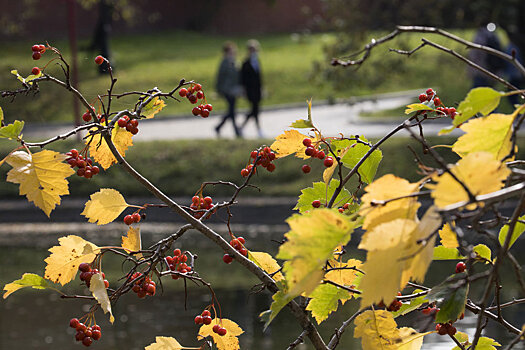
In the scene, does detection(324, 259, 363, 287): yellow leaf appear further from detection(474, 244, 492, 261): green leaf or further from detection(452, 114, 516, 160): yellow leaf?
detection(452, 114, 516, 160): yellow leaf

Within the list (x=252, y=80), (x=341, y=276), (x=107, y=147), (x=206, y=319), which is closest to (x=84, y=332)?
(x=206, y=319)

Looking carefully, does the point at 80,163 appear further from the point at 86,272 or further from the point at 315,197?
the point at 315,197

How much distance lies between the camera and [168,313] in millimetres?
6914

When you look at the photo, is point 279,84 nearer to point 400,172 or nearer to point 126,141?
point 400,172

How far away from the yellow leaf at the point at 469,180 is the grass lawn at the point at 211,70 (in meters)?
11.4

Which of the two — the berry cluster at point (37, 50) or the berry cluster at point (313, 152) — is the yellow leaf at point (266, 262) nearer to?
the berry cluster at point (313, 152)

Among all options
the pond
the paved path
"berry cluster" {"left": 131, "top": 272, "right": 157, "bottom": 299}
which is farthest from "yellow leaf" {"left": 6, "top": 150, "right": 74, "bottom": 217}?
the paved path

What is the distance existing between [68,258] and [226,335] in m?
0.37

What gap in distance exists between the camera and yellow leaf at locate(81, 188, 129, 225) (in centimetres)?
163

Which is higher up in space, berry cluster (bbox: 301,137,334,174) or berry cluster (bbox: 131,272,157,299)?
berry cluster (bbox: 301,137,334,174)

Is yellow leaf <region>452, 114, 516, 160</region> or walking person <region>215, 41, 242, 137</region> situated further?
walking person <region>215, 41, 242, 137</region>

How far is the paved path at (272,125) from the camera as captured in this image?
16719mm

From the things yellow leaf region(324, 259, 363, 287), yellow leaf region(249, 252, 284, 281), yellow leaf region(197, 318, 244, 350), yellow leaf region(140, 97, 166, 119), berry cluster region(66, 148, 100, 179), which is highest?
yellow leaf region(140, 97, 166, 119)

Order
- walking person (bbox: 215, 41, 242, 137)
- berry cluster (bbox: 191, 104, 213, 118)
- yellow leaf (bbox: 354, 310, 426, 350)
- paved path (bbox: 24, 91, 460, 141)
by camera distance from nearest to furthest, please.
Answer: yellow leaf (bbox: 354, 310, 426, 350)
berry cluster (bbox: 191, 104, 213, 118)
walking person (bbox: 215, 41, 242, 137)
paved path (bbox: 24, 91, 460, 141)
